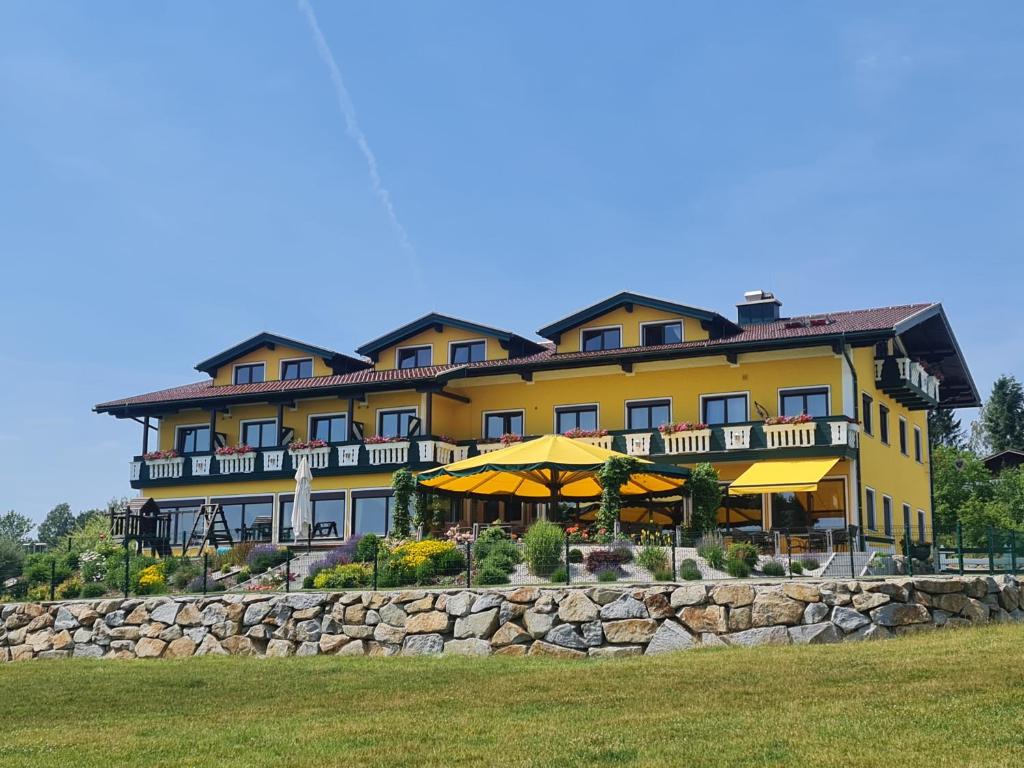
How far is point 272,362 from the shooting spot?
137 feet

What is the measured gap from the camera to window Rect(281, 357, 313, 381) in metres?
41.2

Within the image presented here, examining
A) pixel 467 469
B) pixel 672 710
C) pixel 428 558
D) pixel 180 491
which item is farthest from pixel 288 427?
pixel 672 710

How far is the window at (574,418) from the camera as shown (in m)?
36.4

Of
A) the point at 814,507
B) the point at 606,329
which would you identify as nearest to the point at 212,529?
the point at 606,329

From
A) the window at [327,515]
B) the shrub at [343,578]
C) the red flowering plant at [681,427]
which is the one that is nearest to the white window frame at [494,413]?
the window at [327,515]

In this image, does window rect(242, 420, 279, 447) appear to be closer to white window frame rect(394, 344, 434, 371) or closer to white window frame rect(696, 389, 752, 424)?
white window frame rect(394, 344, 434, 371)

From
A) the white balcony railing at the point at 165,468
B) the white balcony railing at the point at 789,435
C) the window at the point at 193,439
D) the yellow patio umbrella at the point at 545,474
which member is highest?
the window at the point at 193,439

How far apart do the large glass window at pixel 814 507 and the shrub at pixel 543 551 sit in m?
10.5

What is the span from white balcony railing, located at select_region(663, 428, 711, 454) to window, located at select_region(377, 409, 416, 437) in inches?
320

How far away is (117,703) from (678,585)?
831 centimetres

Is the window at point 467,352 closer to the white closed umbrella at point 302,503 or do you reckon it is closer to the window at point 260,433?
the window at point 260,433

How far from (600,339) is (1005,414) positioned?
46.2 m

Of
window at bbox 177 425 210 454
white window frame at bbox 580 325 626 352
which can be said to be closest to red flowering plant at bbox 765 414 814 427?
white window frame at bbox 580 325 626 352

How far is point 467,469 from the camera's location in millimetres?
27000
